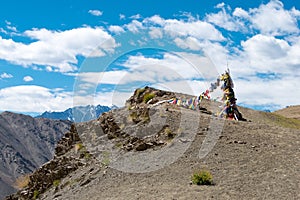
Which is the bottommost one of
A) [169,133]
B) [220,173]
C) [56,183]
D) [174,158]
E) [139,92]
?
[56,183]

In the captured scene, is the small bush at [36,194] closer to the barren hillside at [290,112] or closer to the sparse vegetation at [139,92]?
the sparse vegetation at [139,92]

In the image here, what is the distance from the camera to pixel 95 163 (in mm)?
29234

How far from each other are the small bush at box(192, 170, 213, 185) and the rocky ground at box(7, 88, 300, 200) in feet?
0.95

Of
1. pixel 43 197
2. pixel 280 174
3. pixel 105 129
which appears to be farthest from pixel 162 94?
pixel 280 174

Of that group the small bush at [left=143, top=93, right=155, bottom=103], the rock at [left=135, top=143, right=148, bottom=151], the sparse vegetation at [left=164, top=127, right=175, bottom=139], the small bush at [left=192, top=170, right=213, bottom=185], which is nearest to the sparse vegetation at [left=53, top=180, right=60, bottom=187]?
the rock at [left=135, top=143, right=148, bottom=151]

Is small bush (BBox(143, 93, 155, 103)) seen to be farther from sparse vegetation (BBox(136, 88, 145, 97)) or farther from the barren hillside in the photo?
the barren hillside

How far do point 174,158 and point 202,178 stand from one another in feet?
14.8

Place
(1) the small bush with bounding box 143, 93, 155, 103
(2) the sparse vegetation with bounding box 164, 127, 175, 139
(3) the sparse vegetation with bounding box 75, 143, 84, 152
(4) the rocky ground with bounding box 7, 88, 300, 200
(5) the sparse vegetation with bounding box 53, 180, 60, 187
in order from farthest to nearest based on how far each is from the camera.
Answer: (1) the small bush with bounding box 143, 93, 155, 103
(3) the sparse vegetation with bounding box 75, 143, 84, 152
(5) the sparse vegetation with bounding box 53, 180, 60, 187
(2) the sparse vegetation with bounding box 164, 127, 175, 139
(4) the rocky ground with bounding box 7, 88, 300, 200

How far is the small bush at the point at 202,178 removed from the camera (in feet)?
70.4

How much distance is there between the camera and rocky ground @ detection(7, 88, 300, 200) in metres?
21.0

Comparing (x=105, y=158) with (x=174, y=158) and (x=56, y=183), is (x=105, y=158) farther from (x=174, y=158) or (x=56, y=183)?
(x=174, y=158)

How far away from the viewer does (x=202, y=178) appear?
21.5 m

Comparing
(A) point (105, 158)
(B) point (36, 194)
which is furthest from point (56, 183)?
(A) point (105, 158)

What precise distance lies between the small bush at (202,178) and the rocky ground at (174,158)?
0.29m
